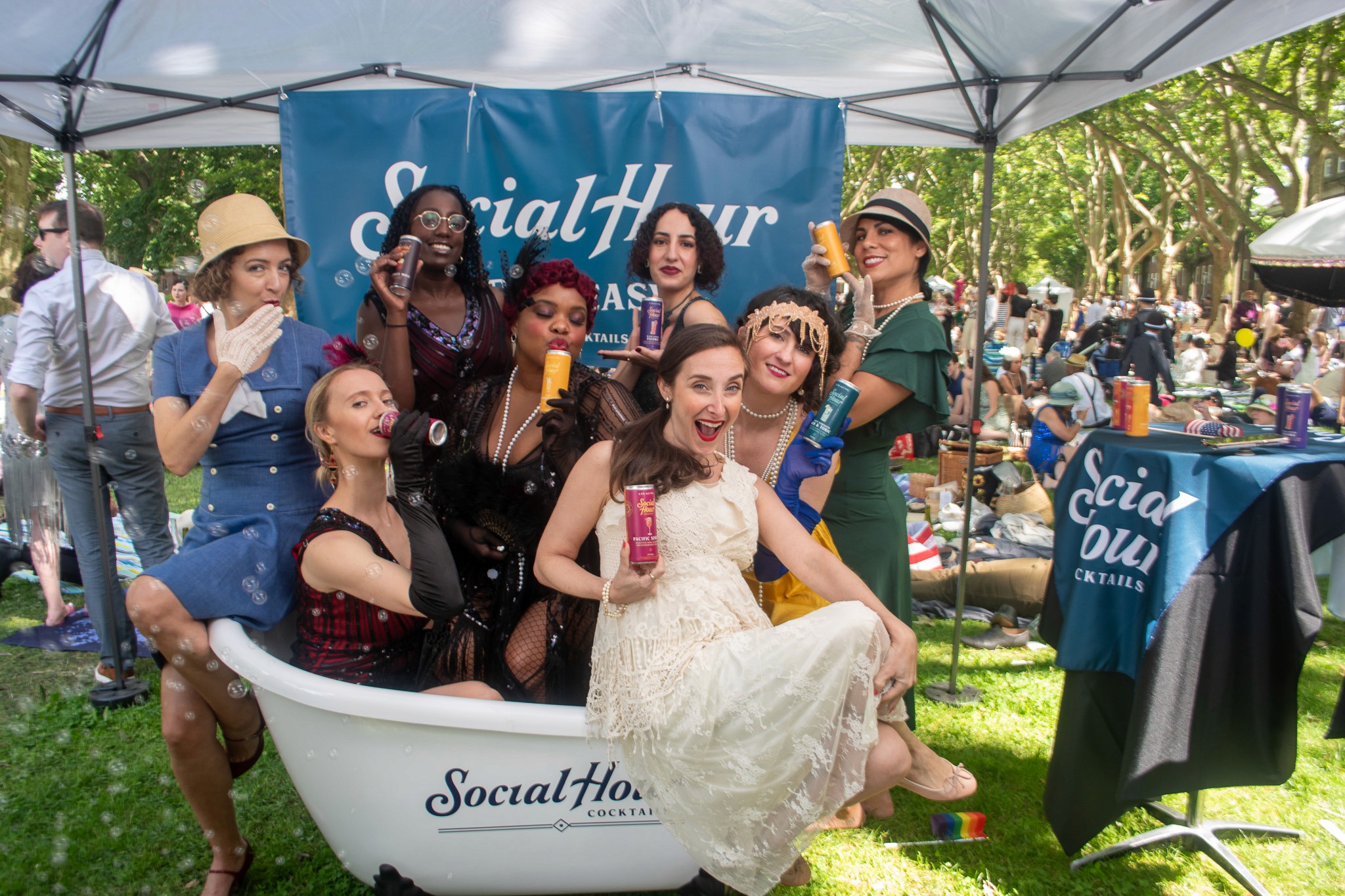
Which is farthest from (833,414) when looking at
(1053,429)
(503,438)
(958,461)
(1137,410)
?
(1053,429)

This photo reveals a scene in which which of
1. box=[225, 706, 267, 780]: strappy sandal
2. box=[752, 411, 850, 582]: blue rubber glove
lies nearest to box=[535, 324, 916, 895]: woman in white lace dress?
box=[752, 411, 850, 582]: blue rubber glove

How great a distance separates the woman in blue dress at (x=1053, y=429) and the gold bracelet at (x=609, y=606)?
5.80m

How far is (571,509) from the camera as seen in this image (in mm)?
2223

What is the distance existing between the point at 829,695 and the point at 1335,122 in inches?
859

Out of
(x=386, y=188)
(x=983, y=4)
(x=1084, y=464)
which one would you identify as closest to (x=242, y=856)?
(x=386, y=188)

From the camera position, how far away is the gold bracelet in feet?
6.73

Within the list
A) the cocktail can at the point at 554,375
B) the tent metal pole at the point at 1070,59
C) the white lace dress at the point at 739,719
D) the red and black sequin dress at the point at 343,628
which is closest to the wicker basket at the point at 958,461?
the tent metal pole at the point at 1070,59

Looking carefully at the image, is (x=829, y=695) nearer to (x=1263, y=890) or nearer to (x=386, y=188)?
(x=1263, y=890)

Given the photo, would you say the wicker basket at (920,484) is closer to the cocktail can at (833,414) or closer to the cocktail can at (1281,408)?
the cocktail can at (1281,408)

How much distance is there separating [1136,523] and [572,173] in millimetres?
2486

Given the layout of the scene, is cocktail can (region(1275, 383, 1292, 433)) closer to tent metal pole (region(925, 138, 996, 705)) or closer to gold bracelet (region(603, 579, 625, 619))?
tent metal pole (region(925, 138, 996, 705))

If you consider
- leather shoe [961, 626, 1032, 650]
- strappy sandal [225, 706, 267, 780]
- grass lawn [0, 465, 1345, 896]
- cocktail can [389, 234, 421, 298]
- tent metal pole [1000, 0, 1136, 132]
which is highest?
tent metal pole [1000, 0, 1136, 132]

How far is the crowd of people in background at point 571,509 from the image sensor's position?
200 cm

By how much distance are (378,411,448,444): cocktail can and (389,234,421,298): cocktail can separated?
0.55 metres
